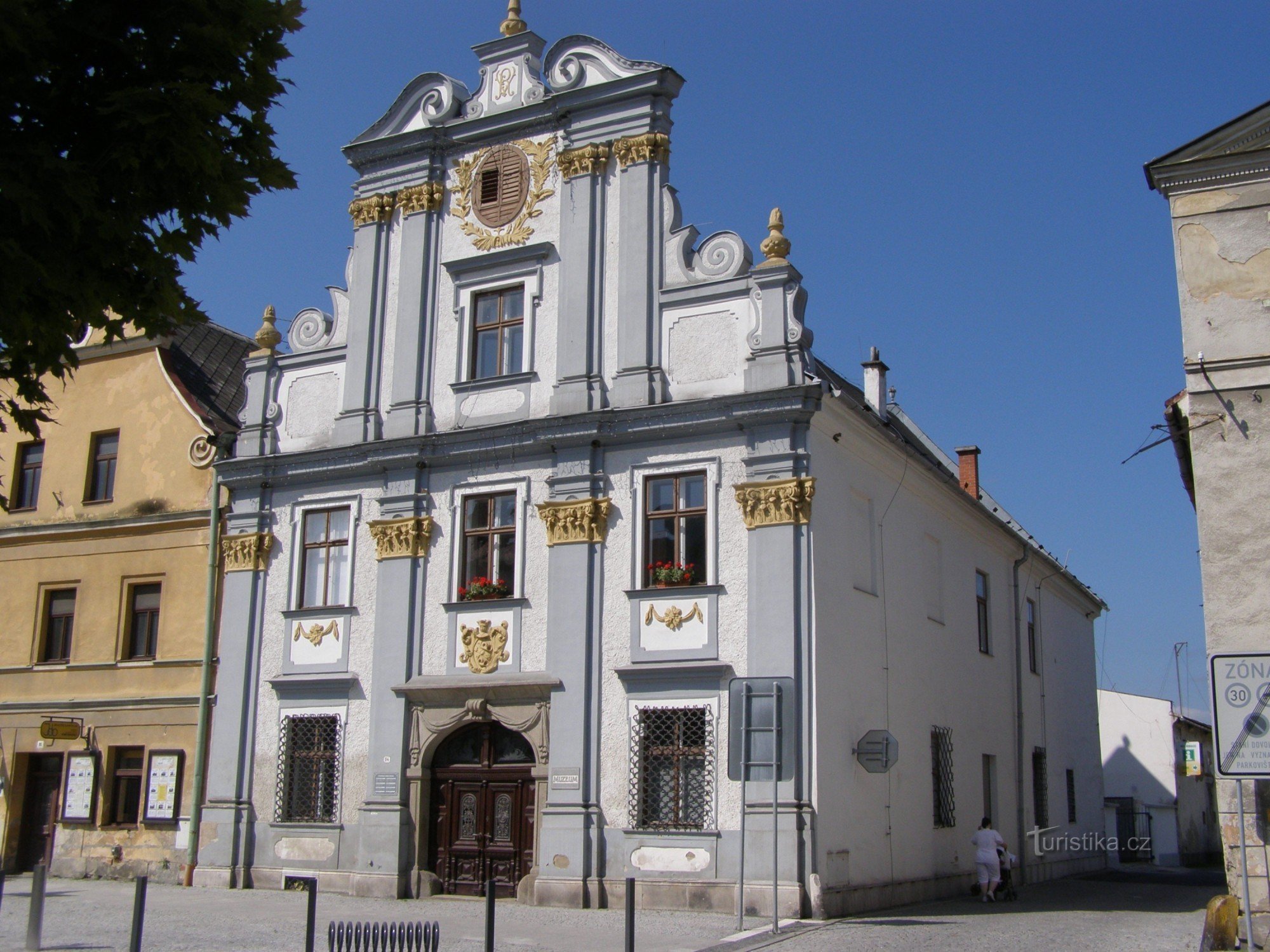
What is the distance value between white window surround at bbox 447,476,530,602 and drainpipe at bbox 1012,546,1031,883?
13.2 metres

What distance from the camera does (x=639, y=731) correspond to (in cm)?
1997

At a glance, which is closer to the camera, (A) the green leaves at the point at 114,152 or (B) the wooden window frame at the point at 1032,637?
(A) the green leaves at the point at 114,152

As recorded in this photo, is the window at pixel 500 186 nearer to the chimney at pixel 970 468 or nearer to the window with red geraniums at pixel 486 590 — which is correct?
the window with red geraniums at pixel 486 590

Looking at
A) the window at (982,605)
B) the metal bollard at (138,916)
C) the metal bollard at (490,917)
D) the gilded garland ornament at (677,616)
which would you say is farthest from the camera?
the window at (982,605)

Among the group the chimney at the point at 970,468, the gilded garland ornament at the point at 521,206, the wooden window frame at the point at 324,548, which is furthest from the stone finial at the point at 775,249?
the chimney at the point at 970,468

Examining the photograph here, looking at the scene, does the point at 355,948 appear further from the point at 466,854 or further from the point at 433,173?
the point at 433,173

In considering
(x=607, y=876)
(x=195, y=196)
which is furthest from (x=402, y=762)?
(x=195, y=196)

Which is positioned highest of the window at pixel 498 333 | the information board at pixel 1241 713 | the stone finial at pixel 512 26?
the stone finial at pixel 512 26

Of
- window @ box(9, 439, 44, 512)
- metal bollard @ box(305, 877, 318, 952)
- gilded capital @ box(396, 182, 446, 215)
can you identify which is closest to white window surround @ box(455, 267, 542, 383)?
gilded capital @ box(396, 182, 446, 215)

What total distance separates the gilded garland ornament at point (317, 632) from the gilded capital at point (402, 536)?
1.45 meters

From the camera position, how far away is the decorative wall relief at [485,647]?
21.4 metres

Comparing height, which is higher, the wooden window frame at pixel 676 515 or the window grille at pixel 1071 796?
the wooden window frame at pixel 676 515

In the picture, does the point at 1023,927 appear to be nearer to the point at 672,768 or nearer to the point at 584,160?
the point at 672,768

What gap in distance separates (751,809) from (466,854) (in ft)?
16.9
